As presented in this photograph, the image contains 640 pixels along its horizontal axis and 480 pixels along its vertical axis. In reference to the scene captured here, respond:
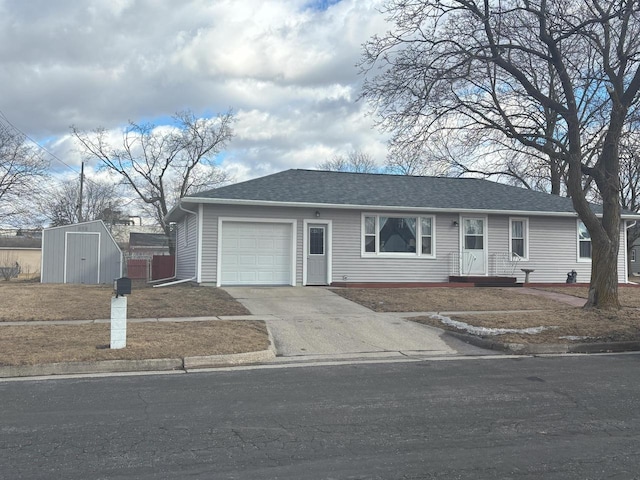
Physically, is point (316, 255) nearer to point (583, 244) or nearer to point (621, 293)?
point (621, 293)

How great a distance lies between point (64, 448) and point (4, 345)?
17.1ft

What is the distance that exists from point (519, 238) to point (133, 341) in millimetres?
15937

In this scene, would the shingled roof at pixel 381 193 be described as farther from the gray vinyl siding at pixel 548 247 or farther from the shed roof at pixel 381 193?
the gray vinyl siding at pixel 548 247

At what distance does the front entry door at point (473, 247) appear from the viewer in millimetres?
20312

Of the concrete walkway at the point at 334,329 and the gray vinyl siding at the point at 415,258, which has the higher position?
the gray vinyl siding at the point at 415,258

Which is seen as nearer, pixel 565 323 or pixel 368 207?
pixel 565 323

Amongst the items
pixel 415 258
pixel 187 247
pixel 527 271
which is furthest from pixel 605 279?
pixel 187 247

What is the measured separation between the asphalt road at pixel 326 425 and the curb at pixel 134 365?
538 millimetres

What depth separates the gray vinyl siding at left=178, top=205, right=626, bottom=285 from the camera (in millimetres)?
18312

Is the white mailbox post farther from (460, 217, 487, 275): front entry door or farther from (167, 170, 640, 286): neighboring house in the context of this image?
(460, 217, 487, 275): front entry door

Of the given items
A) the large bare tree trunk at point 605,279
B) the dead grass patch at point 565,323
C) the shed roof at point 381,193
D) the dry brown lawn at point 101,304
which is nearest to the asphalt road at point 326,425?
the dead grass patch at point 565,323

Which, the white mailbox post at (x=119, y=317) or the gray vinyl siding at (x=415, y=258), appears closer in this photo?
the white mailbox post at (x=119, y=317)

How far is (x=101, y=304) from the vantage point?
13.9 metres

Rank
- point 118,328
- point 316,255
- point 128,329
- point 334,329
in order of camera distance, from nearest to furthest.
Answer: point 118,328, point 128,329, point 334,329, point 316,255
